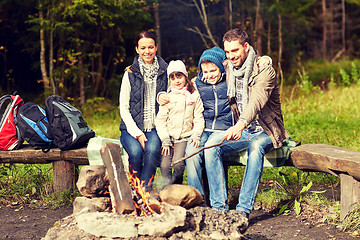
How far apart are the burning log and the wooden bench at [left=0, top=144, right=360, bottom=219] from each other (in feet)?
4.57

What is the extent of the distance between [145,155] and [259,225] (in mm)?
1225

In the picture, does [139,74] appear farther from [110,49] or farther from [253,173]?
[110,49]

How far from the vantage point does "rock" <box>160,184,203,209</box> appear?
324 cm

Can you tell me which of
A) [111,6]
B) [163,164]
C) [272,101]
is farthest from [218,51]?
[111,6]

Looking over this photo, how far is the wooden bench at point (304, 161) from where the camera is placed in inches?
157

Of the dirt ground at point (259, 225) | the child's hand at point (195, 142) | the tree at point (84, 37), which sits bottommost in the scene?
the dirt ground at point (259, 225)

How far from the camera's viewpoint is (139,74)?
14.8 feet

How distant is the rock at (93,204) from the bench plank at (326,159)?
73.0 inches

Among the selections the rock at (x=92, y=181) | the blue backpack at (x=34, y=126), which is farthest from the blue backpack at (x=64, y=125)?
the rock at (x=92, y=181)

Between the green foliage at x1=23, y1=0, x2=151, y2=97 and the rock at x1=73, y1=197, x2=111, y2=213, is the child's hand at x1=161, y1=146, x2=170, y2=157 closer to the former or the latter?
the rock at x1=73, y1=197, x2=111, y2=213

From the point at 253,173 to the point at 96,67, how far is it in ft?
28.1

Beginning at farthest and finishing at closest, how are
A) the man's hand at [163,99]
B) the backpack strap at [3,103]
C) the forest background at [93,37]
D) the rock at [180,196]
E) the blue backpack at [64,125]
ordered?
1. the forest background at [93,37]
2. the backpack strap at [3,103]
3. the blue backpack at [64,125]
4. the man's hand at [163,99]
5. the rock at [180,196]

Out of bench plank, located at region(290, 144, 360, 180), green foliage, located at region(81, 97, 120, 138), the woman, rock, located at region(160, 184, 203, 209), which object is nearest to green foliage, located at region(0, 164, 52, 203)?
the woman

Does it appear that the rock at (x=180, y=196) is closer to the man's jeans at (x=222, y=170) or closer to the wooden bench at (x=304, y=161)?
the man's jeans at (x=222, y=170)
